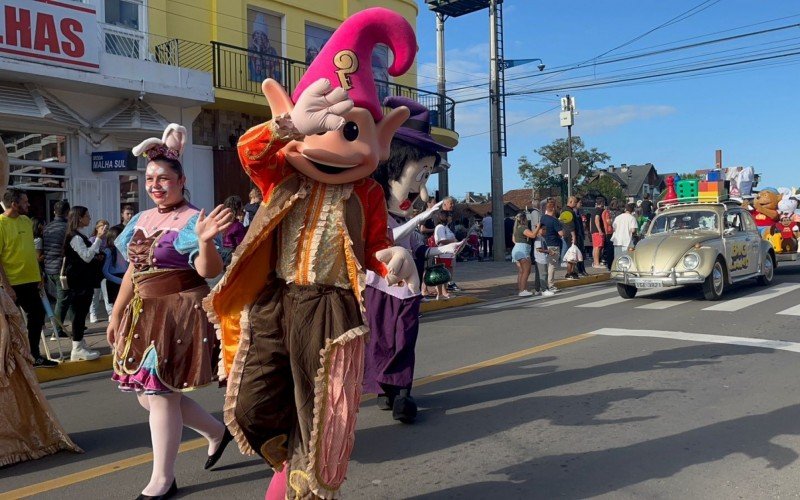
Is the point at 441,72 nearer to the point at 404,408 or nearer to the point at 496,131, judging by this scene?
the point at 496,131

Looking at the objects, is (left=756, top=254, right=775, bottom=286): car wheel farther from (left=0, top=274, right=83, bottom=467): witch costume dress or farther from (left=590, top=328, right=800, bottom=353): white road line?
(left=0, top=274, right=83, bottom=467): witch costume dress

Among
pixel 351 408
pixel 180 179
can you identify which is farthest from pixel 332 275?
pixel 180 179

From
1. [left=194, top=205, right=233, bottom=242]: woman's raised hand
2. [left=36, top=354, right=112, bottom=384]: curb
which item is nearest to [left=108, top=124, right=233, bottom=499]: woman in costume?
[left=194, top=205, right=233, bottom=242]: woman's raised hand

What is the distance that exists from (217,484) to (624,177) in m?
72.5

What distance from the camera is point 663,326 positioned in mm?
9047

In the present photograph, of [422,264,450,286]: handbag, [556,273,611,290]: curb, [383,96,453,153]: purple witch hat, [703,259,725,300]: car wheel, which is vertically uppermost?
[383,96,453,153]: purple witch hat

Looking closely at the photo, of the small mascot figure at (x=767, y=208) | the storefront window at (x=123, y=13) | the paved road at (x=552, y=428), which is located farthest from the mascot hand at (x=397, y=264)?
the small mascot figure at (x=767, y=208)

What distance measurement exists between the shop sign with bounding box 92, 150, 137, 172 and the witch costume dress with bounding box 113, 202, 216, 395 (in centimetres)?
945

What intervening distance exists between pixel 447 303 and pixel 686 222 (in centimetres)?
457

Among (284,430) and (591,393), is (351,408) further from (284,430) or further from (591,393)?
(591,393)

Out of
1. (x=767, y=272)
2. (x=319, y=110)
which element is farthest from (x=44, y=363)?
(x=767, y=272)

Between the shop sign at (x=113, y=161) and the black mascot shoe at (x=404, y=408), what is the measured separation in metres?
9.08

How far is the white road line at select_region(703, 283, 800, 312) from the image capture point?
10.6 m

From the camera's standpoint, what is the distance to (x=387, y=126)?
3.39 metres
